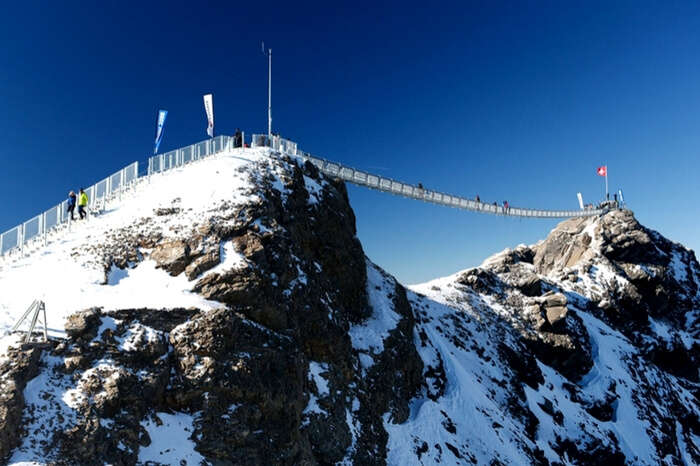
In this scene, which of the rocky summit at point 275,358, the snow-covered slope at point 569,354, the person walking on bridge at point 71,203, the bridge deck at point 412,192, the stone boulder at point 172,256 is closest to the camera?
the rocky summit at point 275,358

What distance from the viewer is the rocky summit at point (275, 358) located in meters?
12.3

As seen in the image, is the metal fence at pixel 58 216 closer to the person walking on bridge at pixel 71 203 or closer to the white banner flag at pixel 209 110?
the person walking on bridge at pixel 71 203

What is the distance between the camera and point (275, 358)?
15227 millimetres

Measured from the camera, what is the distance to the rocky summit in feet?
40.4

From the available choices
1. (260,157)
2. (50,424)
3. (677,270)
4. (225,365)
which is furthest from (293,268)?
(677,270)

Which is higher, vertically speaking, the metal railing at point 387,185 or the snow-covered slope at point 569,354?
the metal railing at point 387,185

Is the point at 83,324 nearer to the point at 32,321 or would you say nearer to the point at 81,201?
the point at 32,321

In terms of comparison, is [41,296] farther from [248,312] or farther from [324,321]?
[324,321]

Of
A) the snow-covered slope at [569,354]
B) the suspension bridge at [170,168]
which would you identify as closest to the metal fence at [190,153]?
the suspension bridge at [170,168]

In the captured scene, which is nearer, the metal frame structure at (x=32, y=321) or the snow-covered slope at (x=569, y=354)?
the metal frame structure at (x=32, y=321)

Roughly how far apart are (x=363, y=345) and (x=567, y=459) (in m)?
15.4

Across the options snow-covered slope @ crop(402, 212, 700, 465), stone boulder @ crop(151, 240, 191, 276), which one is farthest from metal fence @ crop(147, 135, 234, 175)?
snow-covered slope @ crop(402, 212, 700, 465)

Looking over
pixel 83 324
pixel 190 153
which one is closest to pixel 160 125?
pixel 190 153

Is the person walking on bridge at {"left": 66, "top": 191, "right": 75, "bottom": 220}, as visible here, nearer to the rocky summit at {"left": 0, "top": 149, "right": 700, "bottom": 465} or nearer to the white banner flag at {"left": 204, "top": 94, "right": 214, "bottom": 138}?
the rocky summit at {"left": 0, "top": 149, "right": 700, "bottom": 465}
